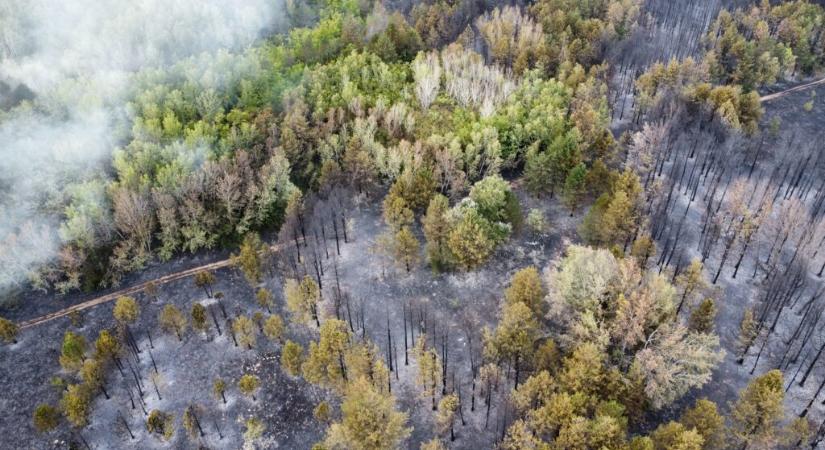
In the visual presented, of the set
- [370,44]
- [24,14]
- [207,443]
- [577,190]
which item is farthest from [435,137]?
[24,14]

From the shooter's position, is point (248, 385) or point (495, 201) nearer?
point (248, 385)

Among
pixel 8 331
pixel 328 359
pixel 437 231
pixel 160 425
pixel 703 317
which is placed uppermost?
pixel 437 231

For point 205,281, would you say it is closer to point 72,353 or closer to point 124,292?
point 124,292

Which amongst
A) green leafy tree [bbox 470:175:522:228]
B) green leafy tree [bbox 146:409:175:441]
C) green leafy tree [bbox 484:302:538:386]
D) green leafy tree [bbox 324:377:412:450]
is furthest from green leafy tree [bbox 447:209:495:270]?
green leafy tree [bbox 146:409:175:441]

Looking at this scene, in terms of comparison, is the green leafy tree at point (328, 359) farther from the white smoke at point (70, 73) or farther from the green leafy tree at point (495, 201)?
the white smoke at point (70, 73)

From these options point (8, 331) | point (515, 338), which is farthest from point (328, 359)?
point (8, 331)

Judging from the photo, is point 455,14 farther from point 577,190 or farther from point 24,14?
point 24,14
